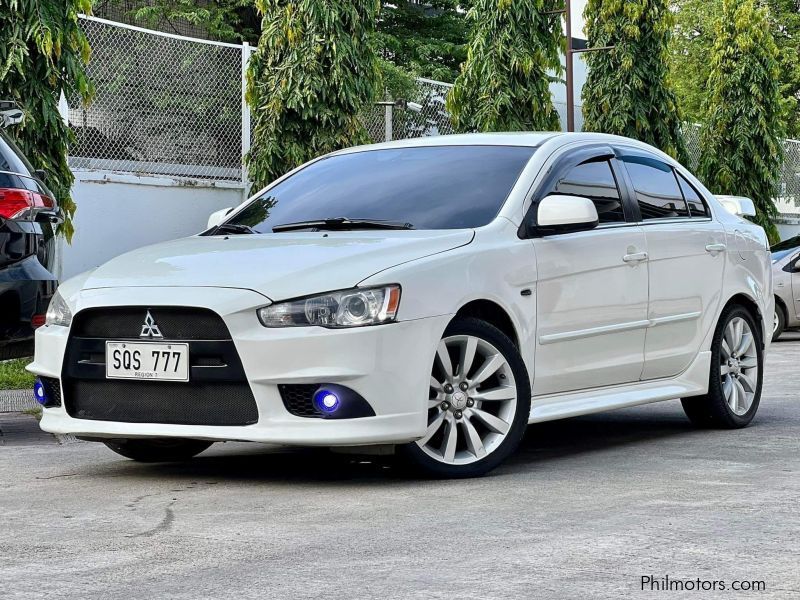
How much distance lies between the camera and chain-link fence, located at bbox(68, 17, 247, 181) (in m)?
14.7

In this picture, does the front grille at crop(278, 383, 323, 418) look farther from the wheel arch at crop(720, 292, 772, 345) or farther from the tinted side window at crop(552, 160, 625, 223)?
the wheel arch at crop(720, 292, 772, 345)

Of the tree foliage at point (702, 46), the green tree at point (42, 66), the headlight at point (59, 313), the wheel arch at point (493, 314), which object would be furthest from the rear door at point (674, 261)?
the tree foliage at point (702, 46)

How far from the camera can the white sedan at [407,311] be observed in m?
5.76

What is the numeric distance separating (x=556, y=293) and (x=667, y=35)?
18591mm

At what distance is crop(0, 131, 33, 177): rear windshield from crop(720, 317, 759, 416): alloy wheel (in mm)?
3955

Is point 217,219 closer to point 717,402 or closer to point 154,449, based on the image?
point 154,449

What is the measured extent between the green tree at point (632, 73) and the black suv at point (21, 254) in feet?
56.4

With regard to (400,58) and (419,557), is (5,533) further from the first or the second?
(400,58)

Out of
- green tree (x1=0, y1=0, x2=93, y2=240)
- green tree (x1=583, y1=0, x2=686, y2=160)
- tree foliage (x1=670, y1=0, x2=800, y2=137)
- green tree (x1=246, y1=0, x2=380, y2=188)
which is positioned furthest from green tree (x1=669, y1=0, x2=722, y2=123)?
green tree (x1=0, y1=0, x2=93, y2=240)

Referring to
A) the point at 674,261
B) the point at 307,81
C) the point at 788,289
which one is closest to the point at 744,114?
the point at 788,289

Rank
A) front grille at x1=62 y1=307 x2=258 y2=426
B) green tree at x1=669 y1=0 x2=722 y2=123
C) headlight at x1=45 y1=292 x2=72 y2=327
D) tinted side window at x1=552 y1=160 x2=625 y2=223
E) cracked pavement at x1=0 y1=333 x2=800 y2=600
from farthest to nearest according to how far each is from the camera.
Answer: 1. green tree at x1=669 y1=0 x2=722 y2=123
2. tinted side window at x1=552 y1=160 x2=625 y2=223
3. headlight at x1=45 y1=292 x2=72 y2=327
4. front grille at x1=62 y1=307 x2=258 y2=426
5. cracked pavement at x1=0 y1=333 x2=800 y2=600

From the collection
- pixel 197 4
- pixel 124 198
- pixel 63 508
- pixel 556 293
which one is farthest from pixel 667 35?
pixel 63 508

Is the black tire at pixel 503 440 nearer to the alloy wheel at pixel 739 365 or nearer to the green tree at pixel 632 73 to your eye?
the alloy wheel at pixel 739 365

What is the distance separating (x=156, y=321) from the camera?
590 cm
